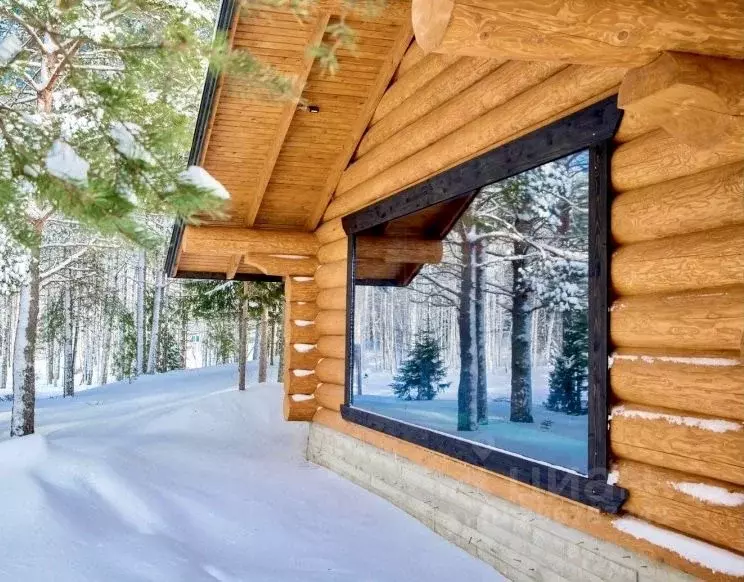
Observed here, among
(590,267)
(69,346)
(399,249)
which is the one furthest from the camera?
(69,346)

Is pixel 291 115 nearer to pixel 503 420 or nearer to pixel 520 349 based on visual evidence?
pixel 520 349

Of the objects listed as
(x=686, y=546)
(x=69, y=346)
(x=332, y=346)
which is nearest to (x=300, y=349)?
(x=332, y=346)

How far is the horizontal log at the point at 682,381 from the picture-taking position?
329 centimetres

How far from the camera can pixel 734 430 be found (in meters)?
3.26

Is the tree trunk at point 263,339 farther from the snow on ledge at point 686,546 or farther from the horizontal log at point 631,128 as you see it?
the snow on ledge at point 686,546

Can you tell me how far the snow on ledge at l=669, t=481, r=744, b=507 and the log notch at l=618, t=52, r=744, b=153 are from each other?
169 centimetres

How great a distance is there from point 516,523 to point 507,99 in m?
3.20

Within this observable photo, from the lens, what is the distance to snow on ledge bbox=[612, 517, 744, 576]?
124 inches

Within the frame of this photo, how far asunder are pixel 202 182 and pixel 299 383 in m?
6.74

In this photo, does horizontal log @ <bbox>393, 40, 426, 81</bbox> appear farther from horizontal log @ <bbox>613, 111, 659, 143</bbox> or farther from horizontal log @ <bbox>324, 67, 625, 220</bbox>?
horizontal log @ <bbox>613, 111, 659, 143</bbox>

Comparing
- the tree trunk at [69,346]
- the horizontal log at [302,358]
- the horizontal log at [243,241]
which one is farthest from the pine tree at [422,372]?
the tree trunk at [69,346]

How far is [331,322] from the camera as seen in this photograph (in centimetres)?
889

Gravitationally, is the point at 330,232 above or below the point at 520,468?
above

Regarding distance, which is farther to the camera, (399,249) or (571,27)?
(399,249)
